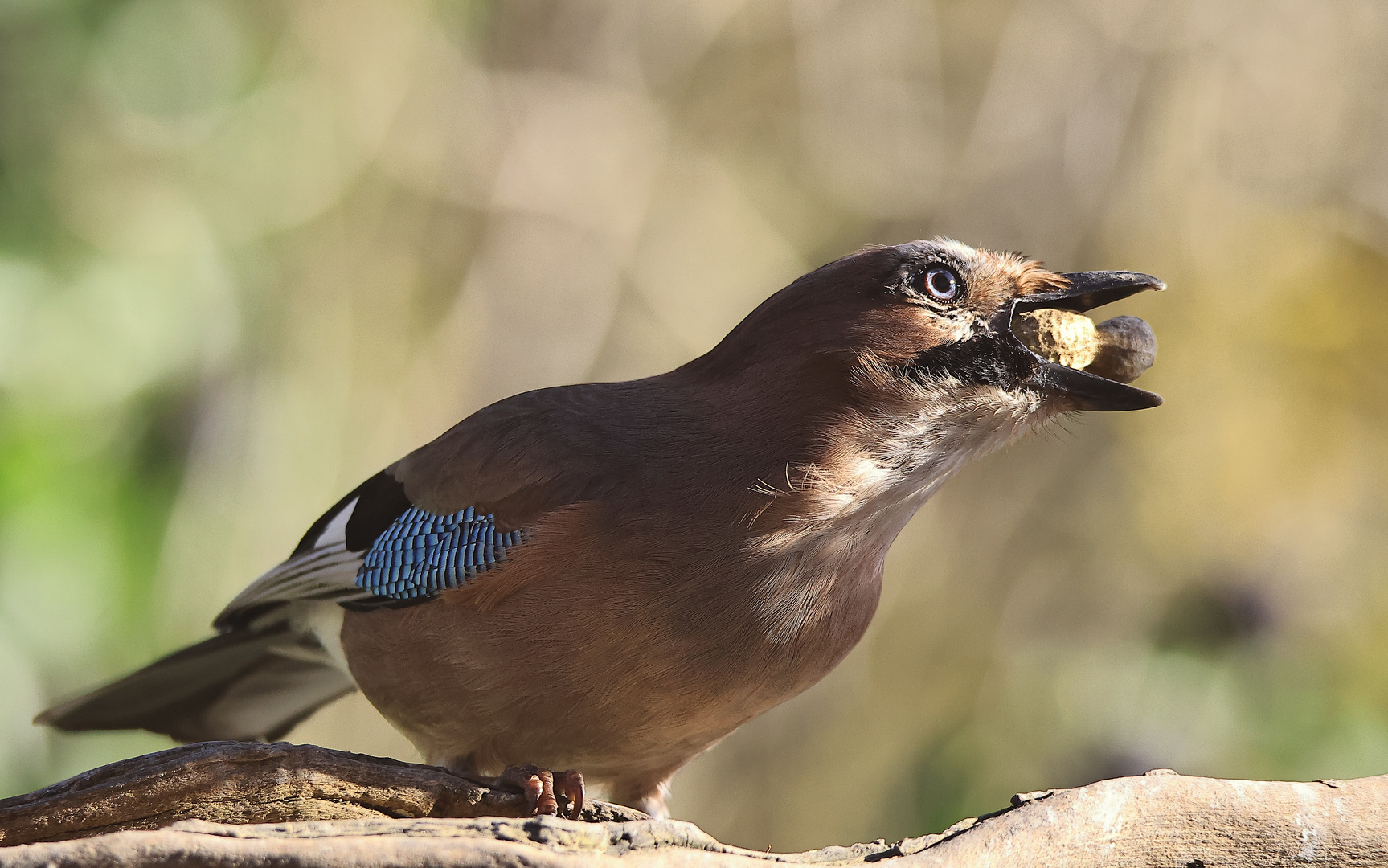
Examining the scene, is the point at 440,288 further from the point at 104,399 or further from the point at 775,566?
the point at 775,566

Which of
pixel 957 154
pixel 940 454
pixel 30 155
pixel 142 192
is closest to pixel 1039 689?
pixel 957 154

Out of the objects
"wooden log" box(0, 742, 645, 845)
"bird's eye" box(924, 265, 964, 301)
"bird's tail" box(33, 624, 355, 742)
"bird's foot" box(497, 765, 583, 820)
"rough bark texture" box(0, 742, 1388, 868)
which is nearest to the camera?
"rough bark texture" box(0, 742, 1388, 868)

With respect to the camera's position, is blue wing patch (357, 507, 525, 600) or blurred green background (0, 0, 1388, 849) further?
blurred green background (0, 0, 1388, 849)

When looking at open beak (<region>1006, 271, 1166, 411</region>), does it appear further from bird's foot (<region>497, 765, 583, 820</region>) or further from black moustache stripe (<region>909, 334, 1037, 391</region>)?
bird's foot (<region>497, 765, 583, 820</region>)

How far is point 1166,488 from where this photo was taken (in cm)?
619

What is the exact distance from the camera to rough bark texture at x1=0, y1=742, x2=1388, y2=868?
220cm

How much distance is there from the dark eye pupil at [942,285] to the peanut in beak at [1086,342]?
0.56 ft

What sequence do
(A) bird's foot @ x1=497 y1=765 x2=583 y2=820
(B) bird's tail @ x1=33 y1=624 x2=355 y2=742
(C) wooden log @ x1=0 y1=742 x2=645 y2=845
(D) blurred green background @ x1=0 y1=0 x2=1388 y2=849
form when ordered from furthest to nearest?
(D) blurred green background @ x1=0 y1=0 x2=1388 y2=849, (B) bird's tail @ x1=33 y1=624 x2=355 y2=742, (A) bird's foot @ x1=497 y1=765 x2=583 y2=820, (C) wooden log @ x1=0 y1=742 x2=645 y2=845

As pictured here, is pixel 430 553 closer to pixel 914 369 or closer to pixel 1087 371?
pixel 914 369

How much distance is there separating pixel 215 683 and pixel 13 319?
95.1 inches

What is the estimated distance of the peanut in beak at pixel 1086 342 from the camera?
2822 millimetres

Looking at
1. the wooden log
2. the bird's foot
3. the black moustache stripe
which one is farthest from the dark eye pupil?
the wooden log

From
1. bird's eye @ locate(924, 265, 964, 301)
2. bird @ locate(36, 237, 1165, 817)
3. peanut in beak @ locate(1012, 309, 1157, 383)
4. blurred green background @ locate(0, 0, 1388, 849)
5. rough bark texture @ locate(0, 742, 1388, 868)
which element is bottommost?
rough bark texture @ locate(0, 742, 1388, 868)

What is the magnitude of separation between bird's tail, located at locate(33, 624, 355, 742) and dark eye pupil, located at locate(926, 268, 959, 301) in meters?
2.19
